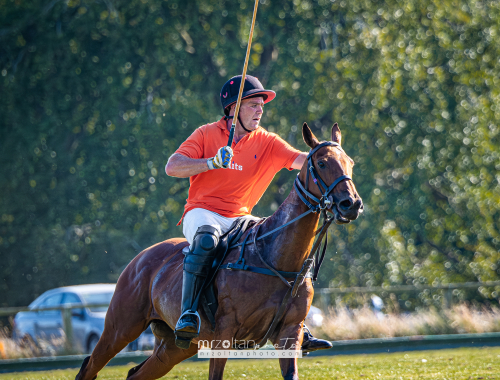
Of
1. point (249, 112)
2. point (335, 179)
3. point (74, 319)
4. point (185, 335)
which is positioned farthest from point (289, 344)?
point (74, 319)

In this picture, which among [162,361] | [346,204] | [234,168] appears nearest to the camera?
[346,204]

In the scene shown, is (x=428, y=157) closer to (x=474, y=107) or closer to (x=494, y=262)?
(x=474, y=107)

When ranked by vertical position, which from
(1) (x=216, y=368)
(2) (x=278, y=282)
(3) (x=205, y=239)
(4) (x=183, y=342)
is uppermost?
(3) (x=205, y=239)

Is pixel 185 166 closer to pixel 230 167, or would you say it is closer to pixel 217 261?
pixel 230 167

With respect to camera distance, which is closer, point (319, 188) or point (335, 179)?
point (335, 179)

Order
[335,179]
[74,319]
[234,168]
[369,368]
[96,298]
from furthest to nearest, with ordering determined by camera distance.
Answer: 1. [96,298]
2. [74,319]
3. [369,368]
4. [234,168]
5. [335,179]

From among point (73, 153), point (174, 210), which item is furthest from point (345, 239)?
point (73, 153)

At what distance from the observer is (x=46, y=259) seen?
22.8 meters

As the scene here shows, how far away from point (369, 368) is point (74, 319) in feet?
25.3

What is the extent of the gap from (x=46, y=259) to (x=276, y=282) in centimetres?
1890

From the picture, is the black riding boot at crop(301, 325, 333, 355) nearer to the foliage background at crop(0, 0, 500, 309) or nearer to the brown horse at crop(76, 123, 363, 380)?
the brown horse at crop(76, 123, 363, 380)

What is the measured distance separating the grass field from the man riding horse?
3.09m

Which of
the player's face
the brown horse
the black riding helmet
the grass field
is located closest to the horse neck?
the brown horse

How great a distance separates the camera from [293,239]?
17.6 ft
